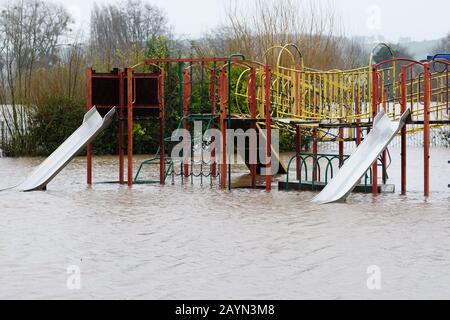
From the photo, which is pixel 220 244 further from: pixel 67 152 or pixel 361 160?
pixel 67 152

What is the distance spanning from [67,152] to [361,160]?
6.14 m

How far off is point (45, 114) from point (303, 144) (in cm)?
886

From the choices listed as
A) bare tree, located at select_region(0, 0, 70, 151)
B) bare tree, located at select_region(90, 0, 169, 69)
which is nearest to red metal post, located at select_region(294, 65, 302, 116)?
bare tree, located at select_region(0, 0, 70, 151)

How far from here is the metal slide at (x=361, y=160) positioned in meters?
15.5

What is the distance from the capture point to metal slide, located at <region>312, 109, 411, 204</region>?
15.5 metres

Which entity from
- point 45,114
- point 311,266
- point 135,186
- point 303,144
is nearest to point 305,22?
point 303,144

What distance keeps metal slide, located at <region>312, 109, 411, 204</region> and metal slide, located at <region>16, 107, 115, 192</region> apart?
17.3 ft

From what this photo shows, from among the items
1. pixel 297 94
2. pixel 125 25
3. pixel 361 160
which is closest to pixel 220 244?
pixel 361 160

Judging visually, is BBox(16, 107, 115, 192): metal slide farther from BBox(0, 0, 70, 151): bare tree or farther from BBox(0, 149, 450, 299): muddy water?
BBox(0, 0, 70, 151): bare tree

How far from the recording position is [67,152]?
748 inches

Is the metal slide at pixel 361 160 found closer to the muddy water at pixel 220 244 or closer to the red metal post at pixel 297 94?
the muddy water at pixel 220 244

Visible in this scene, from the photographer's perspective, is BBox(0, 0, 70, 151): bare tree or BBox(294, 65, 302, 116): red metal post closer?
BBox(294, 65, 302, 116): red metal post

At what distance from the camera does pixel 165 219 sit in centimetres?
1354

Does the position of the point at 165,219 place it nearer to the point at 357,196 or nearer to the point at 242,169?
the point at 357,196
